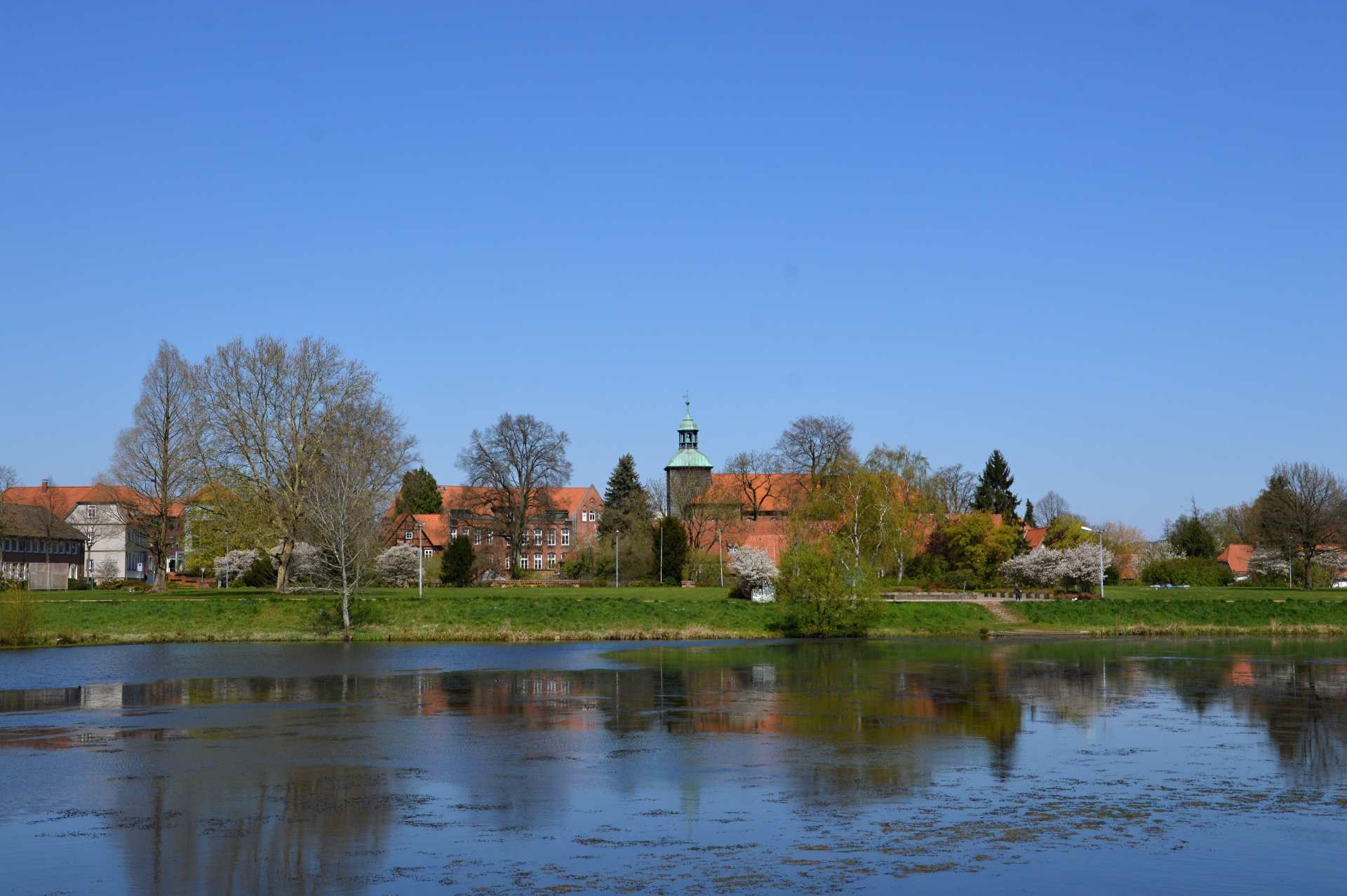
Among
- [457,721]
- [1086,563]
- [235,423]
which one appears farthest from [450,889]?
[1086,563]

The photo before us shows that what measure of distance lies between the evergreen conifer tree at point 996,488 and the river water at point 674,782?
72.2 m

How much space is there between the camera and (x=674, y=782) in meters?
20.1

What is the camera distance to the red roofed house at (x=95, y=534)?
105 meters

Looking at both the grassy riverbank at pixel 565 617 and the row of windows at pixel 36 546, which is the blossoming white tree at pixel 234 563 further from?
the row of windows at pixel 36 546

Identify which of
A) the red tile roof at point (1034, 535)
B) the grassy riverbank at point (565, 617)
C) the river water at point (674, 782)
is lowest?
the river water at point (674, 782)

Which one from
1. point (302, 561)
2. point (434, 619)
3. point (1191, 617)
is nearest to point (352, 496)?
point (434, 619)

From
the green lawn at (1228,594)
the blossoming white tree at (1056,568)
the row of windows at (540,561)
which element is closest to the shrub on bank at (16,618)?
the green lawn at (1228,594)

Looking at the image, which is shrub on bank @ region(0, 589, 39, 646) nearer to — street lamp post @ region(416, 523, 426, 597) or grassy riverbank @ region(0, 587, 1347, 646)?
grassy riverbank @ region(0, 587, 1347, 646)

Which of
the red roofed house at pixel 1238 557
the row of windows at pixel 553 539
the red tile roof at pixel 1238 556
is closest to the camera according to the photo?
the red roofed house at pixel 1238 557

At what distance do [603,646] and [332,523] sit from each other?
530 inches

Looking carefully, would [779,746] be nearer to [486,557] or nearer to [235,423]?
[235,423]

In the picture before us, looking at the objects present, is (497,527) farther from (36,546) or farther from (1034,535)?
(1034,535)

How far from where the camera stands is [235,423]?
64250 mm

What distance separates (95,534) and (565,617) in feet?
216
